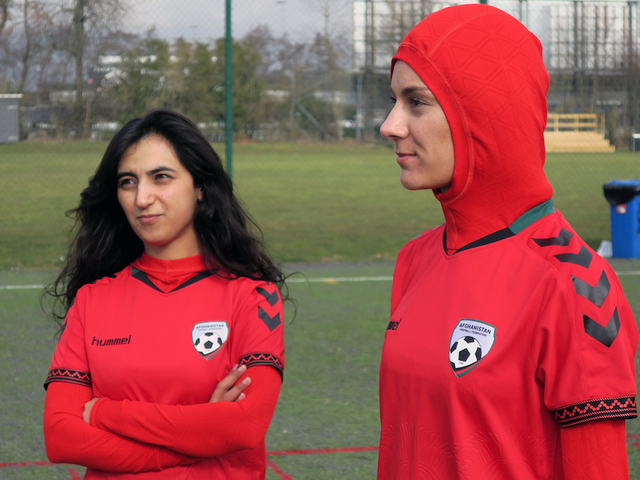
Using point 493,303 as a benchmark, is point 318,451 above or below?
below

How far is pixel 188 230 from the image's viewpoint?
225 centimetres

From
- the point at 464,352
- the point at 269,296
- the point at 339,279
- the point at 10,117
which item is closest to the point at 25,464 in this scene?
the point at 269,296

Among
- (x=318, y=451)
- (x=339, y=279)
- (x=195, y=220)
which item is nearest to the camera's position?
(x=195, y=220)

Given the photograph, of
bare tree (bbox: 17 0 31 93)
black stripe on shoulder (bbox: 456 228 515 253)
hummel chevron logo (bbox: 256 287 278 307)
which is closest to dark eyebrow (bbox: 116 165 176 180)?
hummel chevron logo (bbox: 256 287 278 307)

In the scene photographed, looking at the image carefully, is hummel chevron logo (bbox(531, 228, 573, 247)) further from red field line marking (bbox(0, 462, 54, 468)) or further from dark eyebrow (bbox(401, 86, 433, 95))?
red field line marking (bbox(0, 462, 54, 468))

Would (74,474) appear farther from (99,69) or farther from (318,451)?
(99,69)

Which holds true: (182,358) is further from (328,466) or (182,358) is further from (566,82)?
(566,82)

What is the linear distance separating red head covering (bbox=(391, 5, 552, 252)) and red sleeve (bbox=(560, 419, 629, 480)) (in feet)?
1.31

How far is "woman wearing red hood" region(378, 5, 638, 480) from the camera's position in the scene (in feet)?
4.00

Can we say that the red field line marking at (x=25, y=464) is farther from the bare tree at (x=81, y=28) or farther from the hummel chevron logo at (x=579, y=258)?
the bare tree at (x=81, y=28)

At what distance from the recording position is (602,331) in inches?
47.5

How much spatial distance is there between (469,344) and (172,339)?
94 cm

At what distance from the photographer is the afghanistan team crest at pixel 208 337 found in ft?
6.61

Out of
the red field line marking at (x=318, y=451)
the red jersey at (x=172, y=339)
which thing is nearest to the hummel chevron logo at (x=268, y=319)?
the red jersey at (x=172, y=339)
